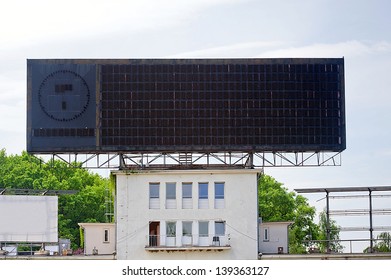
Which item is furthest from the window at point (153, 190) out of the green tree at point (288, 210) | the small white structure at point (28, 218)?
the green tree at point (288, 210)

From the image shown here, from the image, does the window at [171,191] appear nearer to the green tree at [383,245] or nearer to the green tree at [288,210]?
the green tree at [383,245]

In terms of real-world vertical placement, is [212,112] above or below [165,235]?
above

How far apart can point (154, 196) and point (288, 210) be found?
178ft

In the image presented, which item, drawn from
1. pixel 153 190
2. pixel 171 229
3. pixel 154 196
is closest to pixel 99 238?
pixel 154 196

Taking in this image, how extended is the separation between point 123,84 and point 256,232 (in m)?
15.6

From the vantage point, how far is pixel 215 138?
84.8 m

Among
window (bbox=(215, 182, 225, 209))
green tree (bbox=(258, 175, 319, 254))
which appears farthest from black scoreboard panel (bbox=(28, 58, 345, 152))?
green tree (bbox=(258, 175, 319, 254))

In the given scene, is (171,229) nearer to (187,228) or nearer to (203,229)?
(187,228)

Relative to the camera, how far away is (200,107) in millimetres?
85125

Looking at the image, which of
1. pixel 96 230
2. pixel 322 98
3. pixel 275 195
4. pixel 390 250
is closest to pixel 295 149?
pixel 322 98

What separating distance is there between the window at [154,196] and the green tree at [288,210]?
50126 mm

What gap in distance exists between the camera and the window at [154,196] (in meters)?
85.7

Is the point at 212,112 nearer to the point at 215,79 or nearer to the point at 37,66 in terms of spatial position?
the point at 215,79

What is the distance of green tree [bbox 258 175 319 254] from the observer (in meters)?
136
